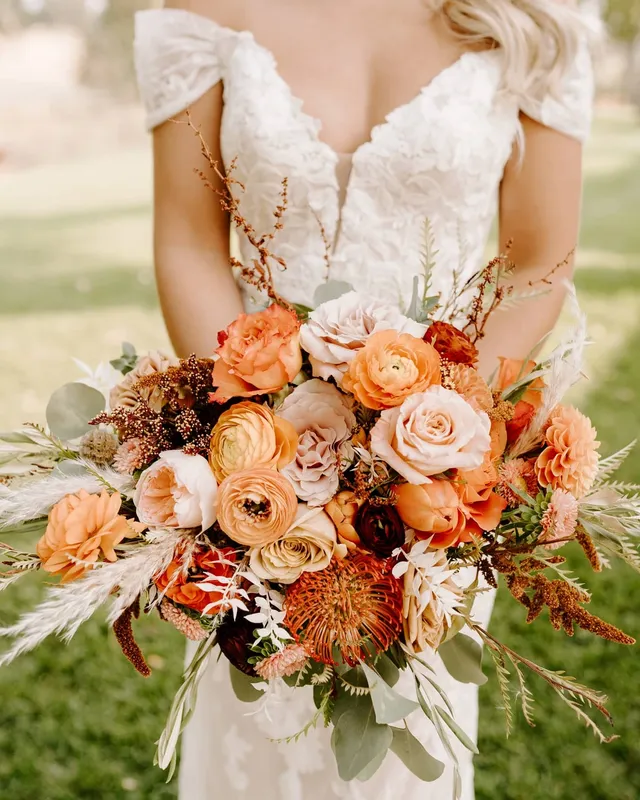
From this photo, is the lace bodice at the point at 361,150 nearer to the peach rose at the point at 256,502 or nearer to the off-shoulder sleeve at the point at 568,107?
the off-shoulder sleeve at the point at 568,107

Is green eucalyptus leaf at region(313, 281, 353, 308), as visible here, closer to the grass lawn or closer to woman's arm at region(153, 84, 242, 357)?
woman's arm at region(153, 84, 242, 357)

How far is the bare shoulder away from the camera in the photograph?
6.61 feet

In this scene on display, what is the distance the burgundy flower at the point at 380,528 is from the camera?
113cm

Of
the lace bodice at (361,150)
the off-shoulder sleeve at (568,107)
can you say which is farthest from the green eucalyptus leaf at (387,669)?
the off-shoulder sleeve at (568,107)

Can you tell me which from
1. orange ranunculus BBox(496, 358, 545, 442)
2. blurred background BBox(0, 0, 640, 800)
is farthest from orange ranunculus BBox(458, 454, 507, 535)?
blurred background BBox(0, 0, 640, 800)

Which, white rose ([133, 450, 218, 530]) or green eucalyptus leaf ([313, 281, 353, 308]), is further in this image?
green eucalyptus leaf ([313, 281, 353, 308])

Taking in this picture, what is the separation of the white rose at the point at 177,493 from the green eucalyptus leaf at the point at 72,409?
25 cm

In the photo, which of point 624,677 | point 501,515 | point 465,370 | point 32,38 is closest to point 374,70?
point 465,370

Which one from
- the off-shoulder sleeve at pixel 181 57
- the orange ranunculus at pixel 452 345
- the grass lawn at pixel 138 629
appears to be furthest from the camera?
the grass lawn at pixel 138 629

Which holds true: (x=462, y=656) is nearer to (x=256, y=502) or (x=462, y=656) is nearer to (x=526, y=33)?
(x=256, y=502)

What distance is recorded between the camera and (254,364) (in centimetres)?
112

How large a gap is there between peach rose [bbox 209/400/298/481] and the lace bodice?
2.73ft

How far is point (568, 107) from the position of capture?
75.4 inches

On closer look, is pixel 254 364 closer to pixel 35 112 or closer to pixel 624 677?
pixel 624 677
